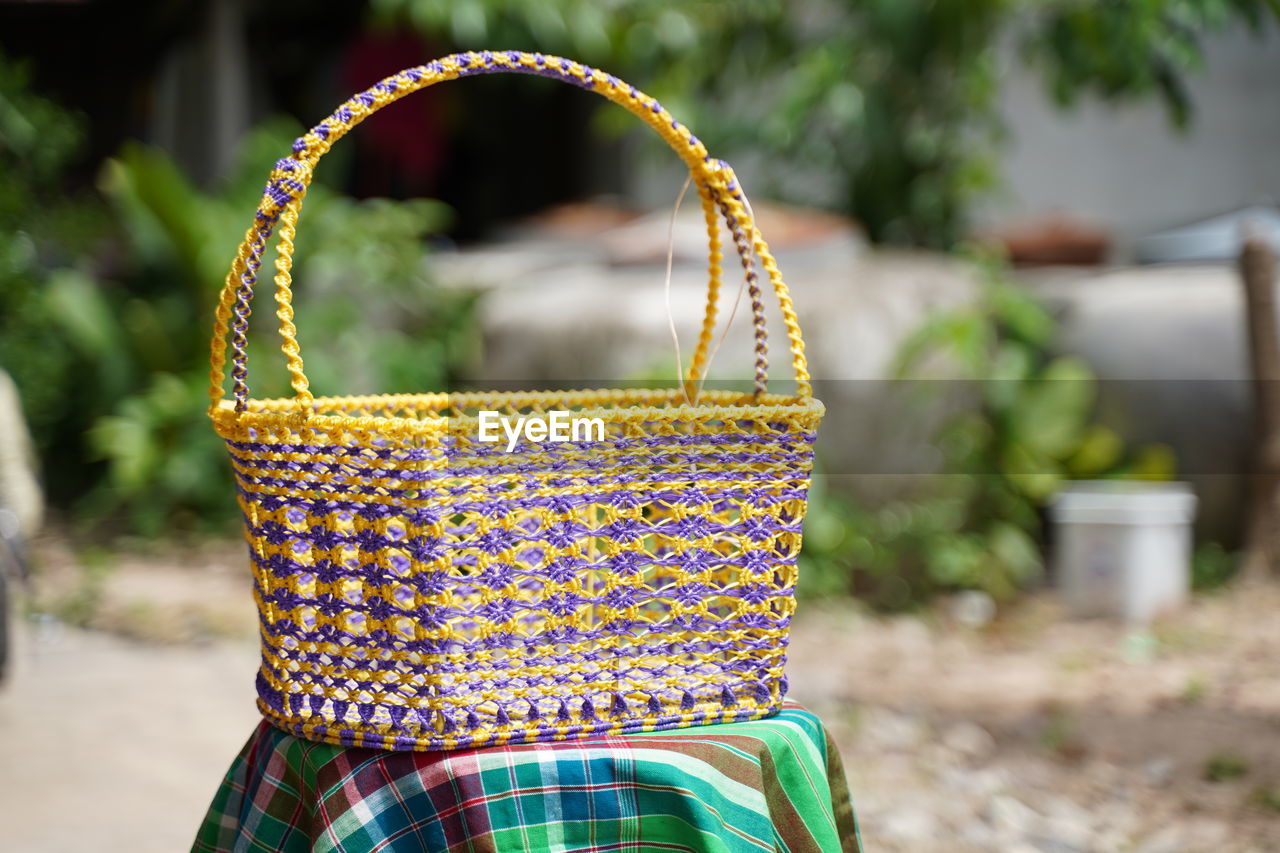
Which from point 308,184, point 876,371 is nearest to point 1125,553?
point 876,371

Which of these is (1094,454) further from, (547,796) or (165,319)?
(165,319)

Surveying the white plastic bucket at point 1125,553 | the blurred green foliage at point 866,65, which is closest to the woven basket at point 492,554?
the white plastic bucket at point 1125,553

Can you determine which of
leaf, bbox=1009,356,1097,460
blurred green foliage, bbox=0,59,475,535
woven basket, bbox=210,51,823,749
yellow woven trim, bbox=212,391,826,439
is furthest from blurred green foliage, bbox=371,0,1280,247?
woven basket, bbox=210,51,823,749

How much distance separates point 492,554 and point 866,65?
572 cm

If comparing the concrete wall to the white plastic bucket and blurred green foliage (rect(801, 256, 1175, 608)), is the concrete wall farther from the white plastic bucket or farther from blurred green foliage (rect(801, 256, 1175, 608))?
the white plastic bucket

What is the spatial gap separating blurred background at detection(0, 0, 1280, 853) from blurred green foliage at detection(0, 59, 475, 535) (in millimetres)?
22

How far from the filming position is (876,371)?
4914 mm

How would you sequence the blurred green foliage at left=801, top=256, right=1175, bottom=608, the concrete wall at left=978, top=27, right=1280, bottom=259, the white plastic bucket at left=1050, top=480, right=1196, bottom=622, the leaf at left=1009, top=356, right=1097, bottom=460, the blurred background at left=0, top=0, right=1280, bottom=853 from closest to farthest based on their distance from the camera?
1. the blurred background at left=0, top=0, right=1280, bottom=853
2. the white plastic bucket at left=1050, top=480, right=1196, bottom=622
3. the blurred green foliage at left=801, top=256, right=1175, bottom=608
4. the leaf at left=1009, top=356, right=1097, bottom=460
5. the concrete wall at left=978, top=27, right=1280, bottom=259

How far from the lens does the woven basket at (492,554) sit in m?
1.33

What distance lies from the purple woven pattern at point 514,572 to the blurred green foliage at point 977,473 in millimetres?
3355

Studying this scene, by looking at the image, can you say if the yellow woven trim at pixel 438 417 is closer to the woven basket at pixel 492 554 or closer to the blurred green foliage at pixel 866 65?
the woven basket at pixel 492 554

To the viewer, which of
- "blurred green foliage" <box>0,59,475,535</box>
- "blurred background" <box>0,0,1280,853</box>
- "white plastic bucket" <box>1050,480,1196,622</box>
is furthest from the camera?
"blurred green foliage" <box>0,59,475,535</box>

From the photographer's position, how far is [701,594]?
1.43 meters

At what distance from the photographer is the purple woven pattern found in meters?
1.33
